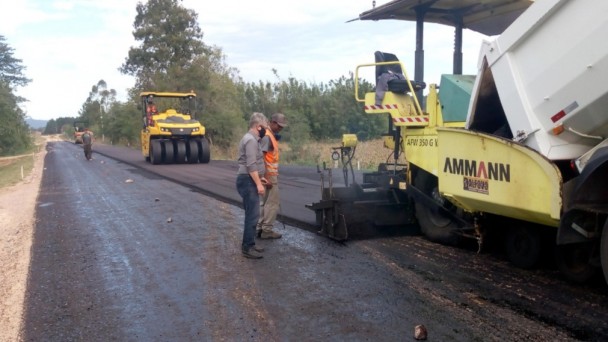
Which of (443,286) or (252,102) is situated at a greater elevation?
(252,102)

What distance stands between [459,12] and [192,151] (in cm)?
1669

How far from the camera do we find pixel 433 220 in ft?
21.5

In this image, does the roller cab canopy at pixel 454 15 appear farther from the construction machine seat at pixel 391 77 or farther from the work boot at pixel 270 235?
the work boot at pixel 270 235

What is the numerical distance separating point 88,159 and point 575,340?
27.2 metres

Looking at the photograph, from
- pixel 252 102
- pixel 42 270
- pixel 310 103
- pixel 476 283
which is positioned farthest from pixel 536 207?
pixel 252 102

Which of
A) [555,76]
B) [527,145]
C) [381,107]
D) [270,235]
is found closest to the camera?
[555,76]

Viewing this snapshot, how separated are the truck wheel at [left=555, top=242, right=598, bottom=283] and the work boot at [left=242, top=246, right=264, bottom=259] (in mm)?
3020

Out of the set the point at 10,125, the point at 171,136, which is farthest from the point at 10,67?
the point at 171,136

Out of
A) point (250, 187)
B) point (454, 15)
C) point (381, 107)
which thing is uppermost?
point (454, 15)

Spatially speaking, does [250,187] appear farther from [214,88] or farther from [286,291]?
[214,88]

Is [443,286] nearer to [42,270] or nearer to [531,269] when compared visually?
[531,269]

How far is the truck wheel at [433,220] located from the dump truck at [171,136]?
54.7ft

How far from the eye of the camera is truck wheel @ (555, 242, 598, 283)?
15.1 feet

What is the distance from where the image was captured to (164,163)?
22.2 metres
